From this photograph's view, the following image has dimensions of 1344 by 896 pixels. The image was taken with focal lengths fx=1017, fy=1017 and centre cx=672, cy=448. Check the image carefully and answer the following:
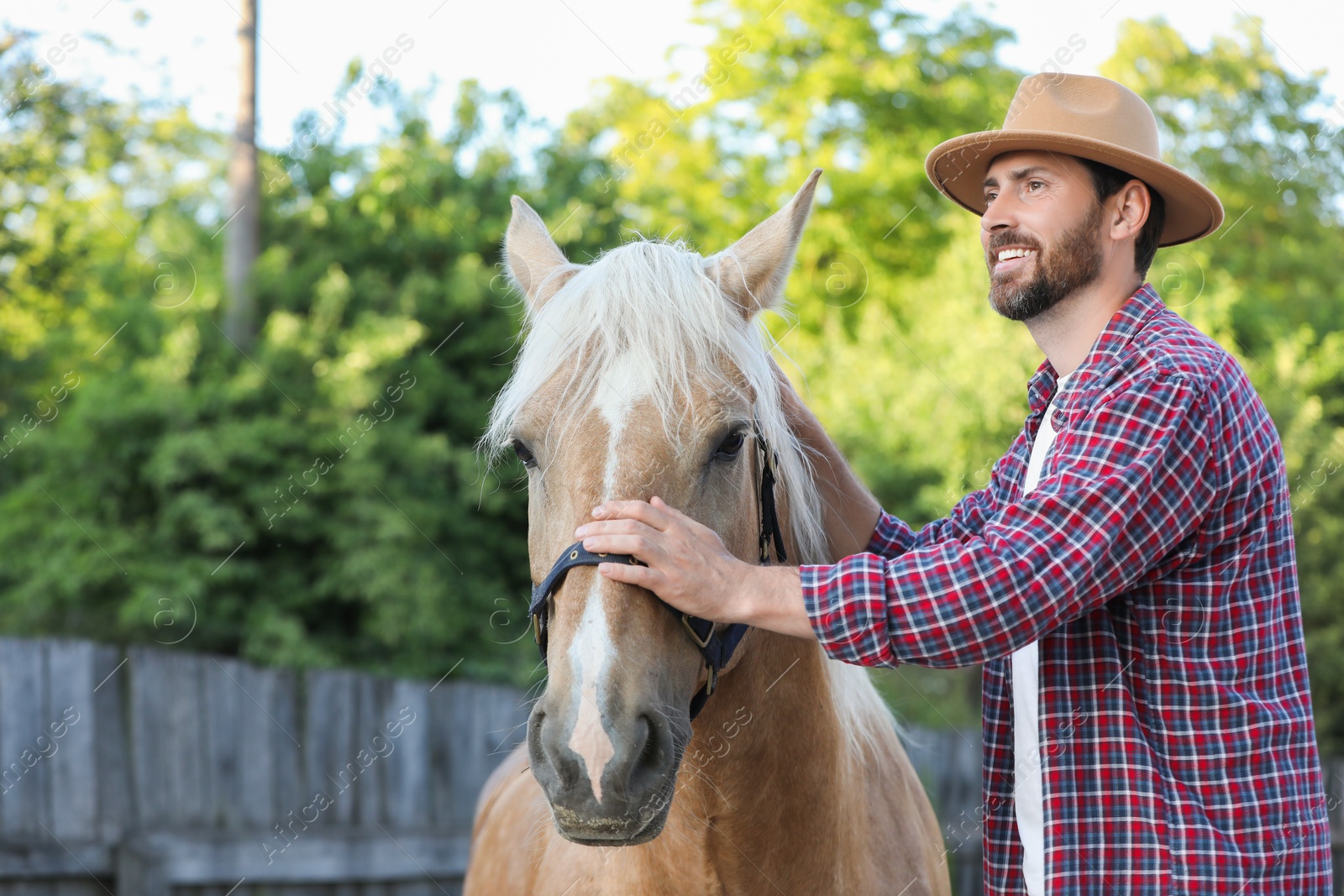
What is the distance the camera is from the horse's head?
1.53 metres

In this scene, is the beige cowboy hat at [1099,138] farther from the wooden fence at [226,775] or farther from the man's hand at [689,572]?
the wooden fence at [226,775]

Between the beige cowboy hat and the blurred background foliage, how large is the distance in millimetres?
3215

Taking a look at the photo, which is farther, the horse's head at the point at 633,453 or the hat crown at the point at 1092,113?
the hat crown at the point at 1092,113

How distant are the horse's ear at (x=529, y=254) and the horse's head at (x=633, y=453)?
0.29ft

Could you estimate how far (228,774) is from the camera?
532 centimetres

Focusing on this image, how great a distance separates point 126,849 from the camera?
4.98 metres

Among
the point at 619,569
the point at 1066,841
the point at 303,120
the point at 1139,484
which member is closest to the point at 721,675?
the point at 619,569

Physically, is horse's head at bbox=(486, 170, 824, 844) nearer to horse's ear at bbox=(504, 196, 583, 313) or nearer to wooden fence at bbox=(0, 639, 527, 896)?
horse's ear at bbox=(504, 196, 583, 313)

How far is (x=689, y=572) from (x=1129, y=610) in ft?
2.47

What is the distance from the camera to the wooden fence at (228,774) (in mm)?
4887

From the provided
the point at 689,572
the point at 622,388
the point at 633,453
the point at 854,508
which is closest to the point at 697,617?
the point at 689,572

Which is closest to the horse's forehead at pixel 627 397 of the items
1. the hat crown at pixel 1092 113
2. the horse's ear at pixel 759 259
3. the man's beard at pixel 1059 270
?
the horse's ear at pixel 759 259

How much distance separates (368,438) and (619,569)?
607 centimetres

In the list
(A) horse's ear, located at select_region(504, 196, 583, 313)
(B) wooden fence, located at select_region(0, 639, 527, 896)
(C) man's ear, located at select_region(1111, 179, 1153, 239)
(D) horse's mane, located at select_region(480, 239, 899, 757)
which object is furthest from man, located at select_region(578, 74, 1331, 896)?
(B) wooden fence, located at select_region(0, 639, 527, 896)
